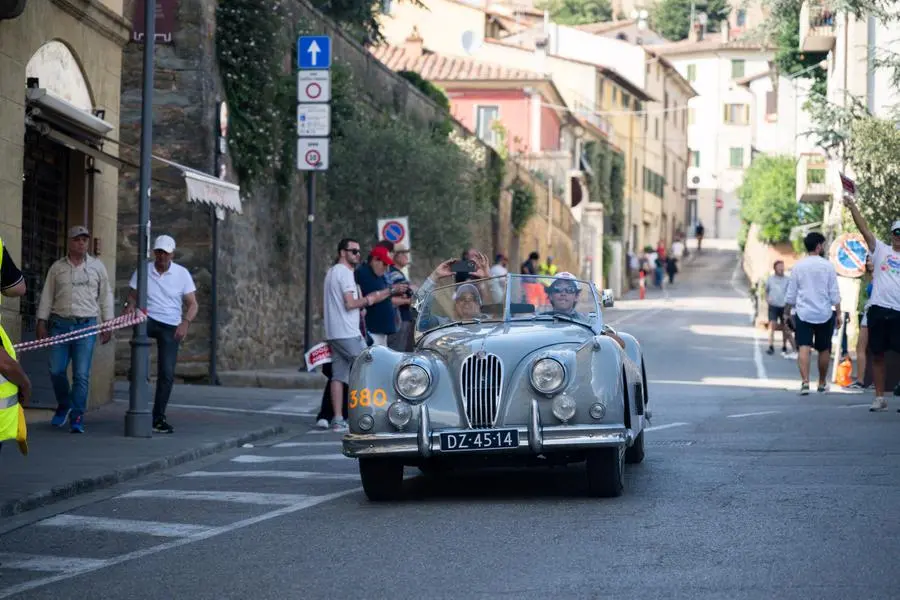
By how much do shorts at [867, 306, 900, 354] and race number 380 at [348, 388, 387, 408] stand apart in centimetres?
815

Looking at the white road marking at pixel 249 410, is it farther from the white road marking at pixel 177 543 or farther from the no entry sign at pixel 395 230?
the no entry sign at pixel 395 230

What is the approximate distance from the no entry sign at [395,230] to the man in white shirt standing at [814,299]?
27.4 feet

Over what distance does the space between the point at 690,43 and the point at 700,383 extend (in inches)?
3894

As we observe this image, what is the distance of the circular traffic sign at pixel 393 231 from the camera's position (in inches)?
1054

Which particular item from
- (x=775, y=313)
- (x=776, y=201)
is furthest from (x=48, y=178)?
(x=776, y=201)

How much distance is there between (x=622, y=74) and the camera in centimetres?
9256

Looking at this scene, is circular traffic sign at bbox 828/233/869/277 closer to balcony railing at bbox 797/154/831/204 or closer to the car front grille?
the car front grille

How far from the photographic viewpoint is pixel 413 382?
1018 centimetres

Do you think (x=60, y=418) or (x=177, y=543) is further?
(x=60, y=418)

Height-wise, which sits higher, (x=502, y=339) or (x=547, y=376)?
(x=502, y=339)

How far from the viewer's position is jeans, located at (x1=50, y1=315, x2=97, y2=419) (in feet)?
48.9

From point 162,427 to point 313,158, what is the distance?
828cm

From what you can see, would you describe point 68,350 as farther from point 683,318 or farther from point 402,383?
point 683,318

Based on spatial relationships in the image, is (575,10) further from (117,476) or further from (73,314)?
(117,476)
